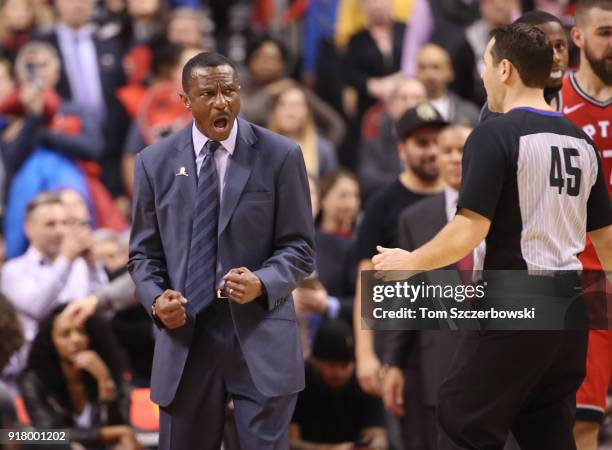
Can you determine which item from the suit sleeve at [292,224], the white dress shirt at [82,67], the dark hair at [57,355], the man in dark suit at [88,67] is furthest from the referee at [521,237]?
the white dress shirt at [82,67]

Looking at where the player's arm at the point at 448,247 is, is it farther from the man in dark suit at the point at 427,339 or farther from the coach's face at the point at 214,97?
the man in dark suit at the point at 427,339

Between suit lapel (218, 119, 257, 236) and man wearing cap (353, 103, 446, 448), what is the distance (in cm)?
212

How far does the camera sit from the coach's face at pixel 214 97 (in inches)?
188

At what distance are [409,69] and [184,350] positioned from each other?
6422 millimetres

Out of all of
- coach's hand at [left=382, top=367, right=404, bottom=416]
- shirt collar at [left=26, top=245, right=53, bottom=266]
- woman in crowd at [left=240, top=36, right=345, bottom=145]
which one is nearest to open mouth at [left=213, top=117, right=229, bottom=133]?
coach's hand at [left=382, top=367, right=404, bottom=416]

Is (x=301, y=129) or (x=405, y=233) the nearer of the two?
(x=405, y=233)

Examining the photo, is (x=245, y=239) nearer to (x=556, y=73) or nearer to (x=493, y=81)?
(x=493, y=81)

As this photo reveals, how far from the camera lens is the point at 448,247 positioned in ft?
15.1

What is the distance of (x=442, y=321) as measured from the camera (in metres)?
5.07

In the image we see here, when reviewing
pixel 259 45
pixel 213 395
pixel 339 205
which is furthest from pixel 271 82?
pixel 213 395

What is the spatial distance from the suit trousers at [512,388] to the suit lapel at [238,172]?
42.3 inches

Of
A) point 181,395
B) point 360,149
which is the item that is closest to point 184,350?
point 181,395

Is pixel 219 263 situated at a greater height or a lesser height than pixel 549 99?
lesser

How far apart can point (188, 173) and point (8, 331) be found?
136 cm
